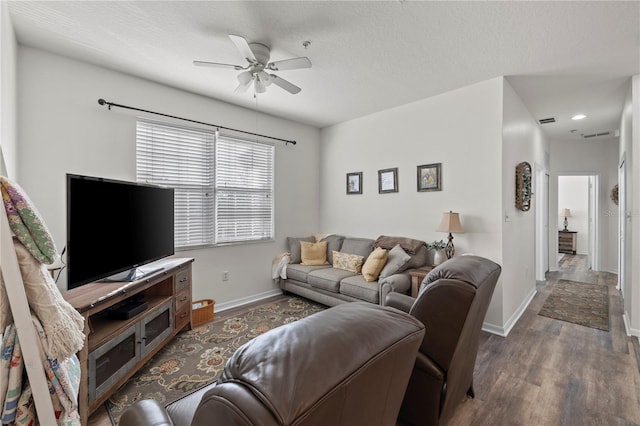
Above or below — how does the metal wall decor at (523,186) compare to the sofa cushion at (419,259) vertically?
above

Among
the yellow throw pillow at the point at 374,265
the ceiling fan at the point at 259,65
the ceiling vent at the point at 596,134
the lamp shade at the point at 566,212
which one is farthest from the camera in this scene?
the lamp shade at the point at 566,212

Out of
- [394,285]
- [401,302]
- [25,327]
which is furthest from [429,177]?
[25,327]

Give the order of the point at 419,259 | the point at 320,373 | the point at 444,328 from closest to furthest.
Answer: the point at 320,373, the point at 444,328, the point at 419,259

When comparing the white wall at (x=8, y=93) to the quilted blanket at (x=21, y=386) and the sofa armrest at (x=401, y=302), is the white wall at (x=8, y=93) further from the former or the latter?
the sofa armrest at (x=401, y=302)

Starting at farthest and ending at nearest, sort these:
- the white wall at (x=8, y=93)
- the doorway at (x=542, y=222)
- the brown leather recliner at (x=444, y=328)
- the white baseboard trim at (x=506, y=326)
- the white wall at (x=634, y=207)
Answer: the doorway at (x=542, y=222)
the white baseboard trim at (x=506, y=326)
the white wall at (x=634, y=207)
the white wall at (x=8, y=93)
the brown leather recliner at (x=444, y=328)

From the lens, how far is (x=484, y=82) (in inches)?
127

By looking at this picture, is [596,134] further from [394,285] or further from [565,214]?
[394,285]

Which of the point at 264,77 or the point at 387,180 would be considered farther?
the point at 387,180

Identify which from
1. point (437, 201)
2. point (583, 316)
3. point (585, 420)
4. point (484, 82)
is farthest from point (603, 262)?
point (585, 420)

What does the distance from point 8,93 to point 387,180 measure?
3.91 metres

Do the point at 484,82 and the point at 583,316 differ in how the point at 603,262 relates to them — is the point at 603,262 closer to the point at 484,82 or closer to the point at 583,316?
the point at 583,316

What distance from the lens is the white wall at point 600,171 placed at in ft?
18.6

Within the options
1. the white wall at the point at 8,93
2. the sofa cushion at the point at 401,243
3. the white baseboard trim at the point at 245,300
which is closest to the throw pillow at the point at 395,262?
the sofa cushion at the point at 401,243

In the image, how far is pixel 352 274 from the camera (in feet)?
12.4
